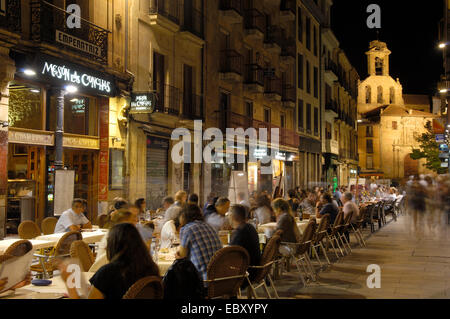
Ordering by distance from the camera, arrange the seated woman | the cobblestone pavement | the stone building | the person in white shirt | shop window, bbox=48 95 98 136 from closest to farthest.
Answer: the seated woman → the person in white shirt → the cobblestone pavement → shop window, bbox=48 95 98 136 → the stone building

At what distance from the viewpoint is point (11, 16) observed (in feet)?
37.4

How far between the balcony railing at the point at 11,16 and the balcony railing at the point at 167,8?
6.09m

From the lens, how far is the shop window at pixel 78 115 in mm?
13133

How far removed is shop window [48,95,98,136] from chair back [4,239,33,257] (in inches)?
294

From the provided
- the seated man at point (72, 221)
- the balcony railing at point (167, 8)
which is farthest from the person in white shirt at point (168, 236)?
the balcony railing at point (167, 8)

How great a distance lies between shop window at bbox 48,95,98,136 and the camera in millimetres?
13133

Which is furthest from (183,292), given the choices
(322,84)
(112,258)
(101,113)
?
(322,84)

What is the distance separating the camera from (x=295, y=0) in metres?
33.2

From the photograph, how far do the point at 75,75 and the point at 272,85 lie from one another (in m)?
Answer: 17.1

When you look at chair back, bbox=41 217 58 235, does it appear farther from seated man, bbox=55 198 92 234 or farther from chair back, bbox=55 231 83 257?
chair back, bbox=55 231 83 257

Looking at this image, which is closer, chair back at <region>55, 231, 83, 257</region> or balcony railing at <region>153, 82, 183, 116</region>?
chair back at <region>55, 231, 83, 257</region>

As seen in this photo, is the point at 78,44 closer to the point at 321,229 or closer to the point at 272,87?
the point at 321,229

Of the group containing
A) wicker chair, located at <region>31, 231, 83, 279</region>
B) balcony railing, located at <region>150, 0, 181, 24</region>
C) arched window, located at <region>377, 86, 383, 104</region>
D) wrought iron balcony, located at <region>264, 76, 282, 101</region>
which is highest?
arched window, located at <region>377, 86, 383, 104</region>

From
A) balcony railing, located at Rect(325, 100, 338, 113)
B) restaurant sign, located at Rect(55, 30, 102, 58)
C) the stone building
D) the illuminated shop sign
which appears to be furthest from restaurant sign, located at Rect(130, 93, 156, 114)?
the stone building
